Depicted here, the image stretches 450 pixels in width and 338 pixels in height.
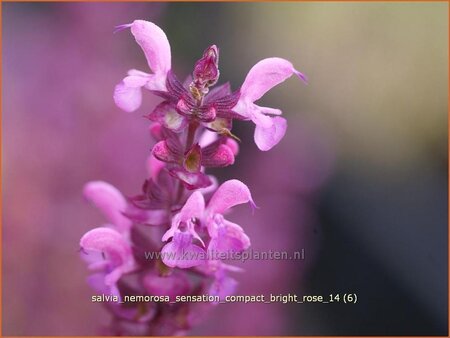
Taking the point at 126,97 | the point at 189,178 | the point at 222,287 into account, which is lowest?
the point at 222,287

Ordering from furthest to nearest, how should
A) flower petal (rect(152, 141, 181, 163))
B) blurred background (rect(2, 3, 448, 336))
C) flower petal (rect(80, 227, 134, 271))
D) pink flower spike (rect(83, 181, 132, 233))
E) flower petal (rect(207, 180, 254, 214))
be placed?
blurred background (rect(2, 3, 448, 336)), pink flower spike (rect(83, 181, 132, 233)), flower petal (rect(80, 227, 134, 271)), flower petal (rect(207, 180, 254, 214)), flower petal (rect(152, 141, 181, 163))

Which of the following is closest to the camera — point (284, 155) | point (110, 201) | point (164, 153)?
point (164, 153)

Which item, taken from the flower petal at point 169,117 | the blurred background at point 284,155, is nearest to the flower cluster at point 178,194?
the flower petal at point 169,117

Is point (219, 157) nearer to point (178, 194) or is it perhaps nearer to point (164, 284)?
point (178, 194)

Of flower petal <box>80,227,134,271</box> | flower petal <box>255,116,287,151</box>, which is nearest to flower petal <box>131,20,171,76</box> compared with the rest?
flower petal <box>255,116,287,151</box>

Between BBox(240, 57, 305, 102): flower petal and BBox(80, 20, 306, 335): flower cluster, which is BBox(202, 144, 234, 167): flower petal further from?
BBox(240, 57, 305, 102): flower petal

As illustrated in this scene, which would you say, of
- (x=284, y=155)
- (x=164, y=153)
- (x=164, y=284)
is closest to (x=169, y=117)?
(x=164, y=153)
